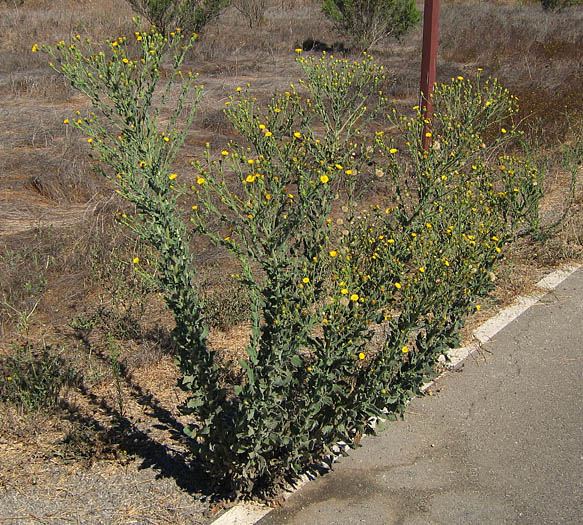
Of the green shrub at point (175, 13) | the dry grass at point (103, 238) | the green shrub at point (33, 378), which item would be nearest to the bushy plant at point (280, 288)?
the dry grass at point (103, 238)

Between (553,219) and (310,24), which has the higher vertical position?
(310,24)

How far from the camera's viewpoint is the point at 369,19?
1745 centimetres

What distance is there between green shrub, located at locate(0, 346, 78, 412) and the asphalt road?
1455 millimetres

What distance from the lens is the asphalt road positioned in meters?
3.16

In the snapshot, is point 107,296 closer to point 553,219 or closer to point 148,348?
point 148,348

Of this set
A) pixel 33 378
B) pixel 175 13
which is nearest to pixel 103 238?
pixel 33 378

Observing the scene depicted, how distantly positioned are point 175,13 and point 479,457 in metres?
14.9

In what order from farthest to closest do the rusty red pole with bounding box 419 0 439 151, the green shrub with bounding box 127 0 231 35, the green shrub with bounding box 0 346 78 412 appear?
the green shrub with bounding box 127 0 231 35 < the rusty red pole with bounding box 419 0 439 151 < the green shrub with bounding box 0 346 78 412

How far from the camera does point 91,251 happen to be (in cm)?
552

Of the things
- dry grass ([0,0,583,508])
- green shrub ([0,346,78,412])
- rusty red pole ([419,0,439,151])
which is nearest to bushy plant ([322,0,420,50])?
dry grass ([0,0,583,508])

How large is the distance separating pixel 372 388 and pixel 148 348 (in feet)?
5.74

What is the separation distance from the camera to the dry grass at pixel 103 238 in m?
3.96

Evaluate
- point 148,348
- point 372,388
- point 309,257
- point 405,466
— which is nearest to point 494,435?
point 405,466

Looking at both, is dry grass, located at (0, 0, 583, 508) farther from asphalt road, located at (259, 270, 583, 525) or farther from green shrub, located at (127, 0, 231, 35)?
green shrub, located at (127, 0, 231, 35)
